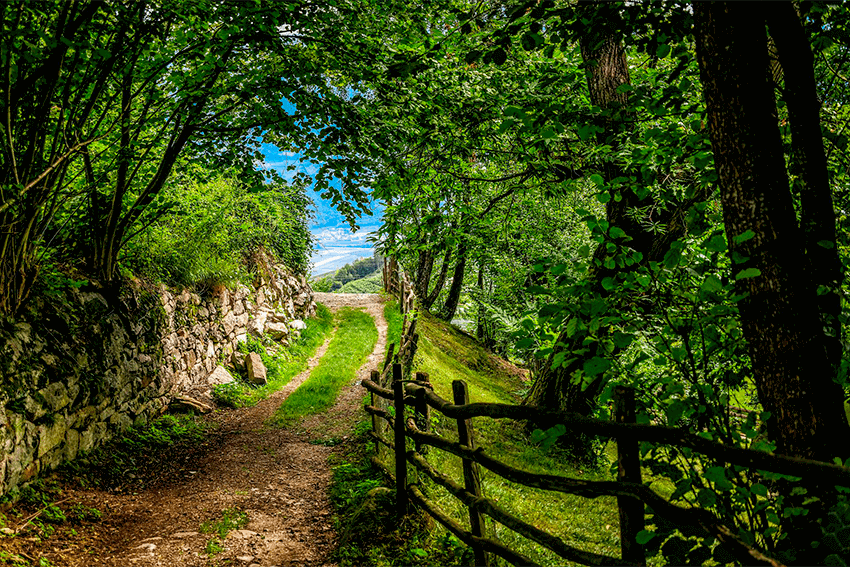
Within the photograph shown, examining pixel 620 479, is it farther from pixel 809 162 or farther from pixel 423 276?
pixel 423 276

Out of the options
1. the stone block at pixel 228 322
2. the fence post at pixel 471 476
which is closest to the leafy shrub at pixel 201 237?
the stone block at pixel 228 322

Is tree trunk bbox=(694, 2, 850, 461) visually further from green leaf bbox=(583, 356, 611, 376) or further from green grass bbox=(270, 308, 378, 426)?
green grass bbox=(270, 308, 378, 426)

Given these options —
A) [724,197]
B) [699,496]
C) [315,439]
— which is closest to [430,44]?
[724,197]

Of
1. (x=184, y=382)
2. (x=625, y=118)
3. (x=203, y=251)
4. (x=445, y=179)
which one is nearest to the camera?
(x=625, y=118)

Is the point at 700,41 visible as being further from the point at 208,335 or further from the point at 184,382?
the point at 208,335

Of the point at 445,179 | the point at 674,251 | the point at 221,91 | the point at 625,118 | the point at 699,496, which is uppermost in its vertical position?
the point at 221,91

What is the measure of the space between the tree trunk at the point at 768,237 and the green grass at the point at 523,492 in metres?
2.80

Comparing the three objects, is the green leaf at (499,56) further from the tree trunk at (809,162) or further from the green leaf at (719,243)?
the green leaf at (719,243)

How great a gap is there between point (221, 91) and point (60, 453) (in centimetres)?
549

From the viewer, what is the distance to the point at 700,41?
2562mm

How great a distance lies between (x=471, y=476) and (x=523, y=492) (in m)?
3.75

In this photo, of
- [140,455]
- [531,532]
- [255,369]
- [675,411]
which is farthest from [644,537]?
[255,369]

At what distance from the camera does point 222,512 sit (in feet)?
19.5

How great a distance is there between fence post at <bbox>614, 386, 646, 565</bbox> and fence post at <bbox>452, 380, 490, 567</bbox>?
1.49m
